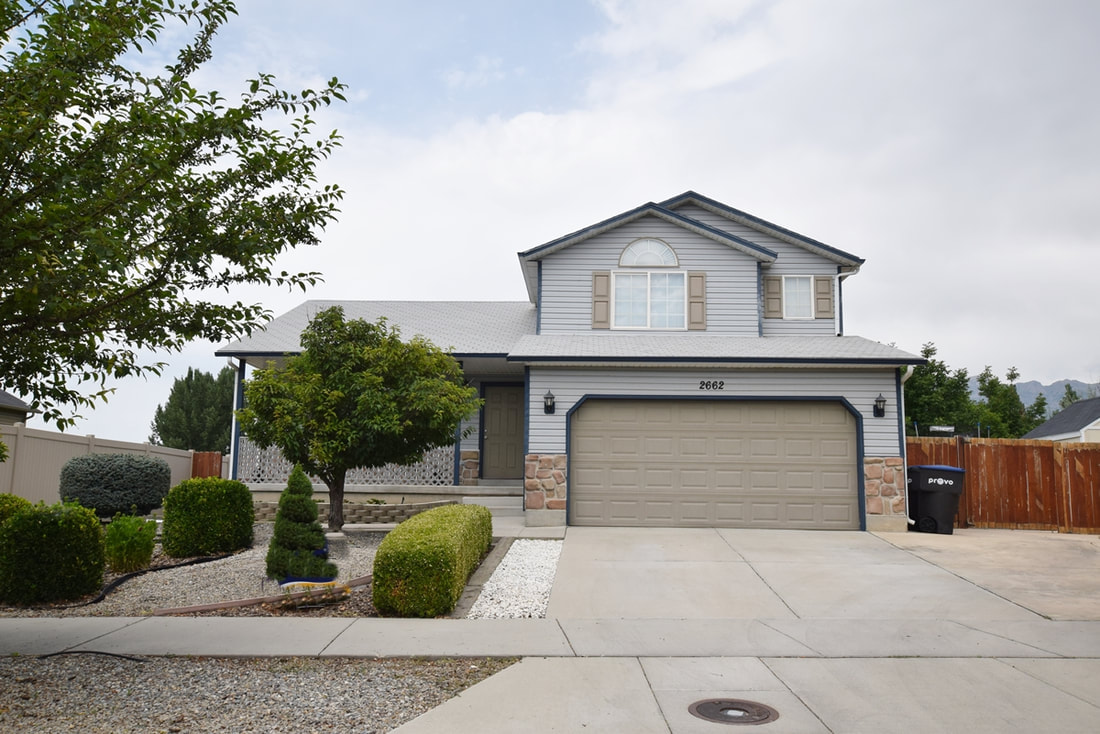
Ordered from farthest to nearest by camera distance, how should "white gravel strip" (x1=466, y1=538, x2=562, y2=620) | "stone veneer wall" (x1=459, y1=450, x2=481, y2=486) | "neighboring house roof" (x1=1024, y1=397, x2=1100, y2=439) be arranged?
"neighboring house roof" (x1=1024, y1=397, x2=1100, y2=439) → "stone veneer wall" (x1=459, y1=450, x2=481, y2=486) → "white gravel strip" (x1=466, y1=538, x2=562, y2=620)

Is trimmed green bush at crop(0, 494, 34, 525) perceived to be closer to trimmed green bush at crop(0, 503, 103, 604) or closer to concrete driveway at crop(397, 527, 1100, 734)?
trimmed green bush at crop(0, 503, 103, 604)

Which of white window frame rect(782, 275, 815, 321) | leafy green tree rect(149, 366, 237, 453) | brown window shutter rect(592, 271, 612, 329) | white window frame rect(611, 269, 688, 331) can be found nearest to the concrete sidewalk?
white window frame rect(611, 269, 688, 331)

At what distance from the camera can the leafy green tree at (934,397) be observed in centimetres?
3378

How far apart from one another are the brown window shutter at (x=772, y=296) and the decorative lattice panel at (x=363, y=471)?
25.5 ft

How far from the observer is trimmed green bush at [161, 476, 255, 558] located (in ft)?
35.6

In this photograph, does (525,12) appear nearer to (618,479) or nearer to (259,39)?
(259,39)

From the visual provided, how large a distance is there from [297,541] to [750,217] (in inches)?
499

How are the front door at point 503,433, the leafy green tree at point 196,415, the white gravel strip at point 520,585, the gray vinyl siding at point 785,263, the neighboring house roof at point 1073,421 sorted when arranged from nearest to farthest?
the white gravel strip at point 520,585, the gray vinyl siding at point 785,263, the front door at point 503,433, the leafy green tree at point 196,415, the neighboring house roof at point 1073,421

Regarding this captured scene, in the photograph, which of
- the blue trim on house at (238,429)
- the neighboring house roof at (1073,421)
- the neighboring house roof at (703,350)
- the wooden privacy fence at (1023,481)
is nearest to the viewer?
the neighboring house roof at (703,350)

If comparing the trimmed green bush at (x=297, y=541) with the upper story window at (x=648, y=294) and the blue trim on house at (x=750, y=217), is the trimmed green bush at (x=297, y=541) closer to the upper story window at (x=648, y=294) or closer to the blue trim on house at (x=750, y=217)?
the upper story window at (x=648, y=294)

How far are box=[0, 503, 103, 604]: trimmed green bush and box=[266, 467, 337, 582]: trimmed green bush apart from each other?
2.10 meters

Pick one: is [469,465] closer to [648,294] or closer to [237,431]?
[237,431]

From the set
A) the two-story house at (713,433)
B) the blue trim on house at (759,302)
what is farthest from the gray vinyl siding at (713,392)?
the blue trim on house at (759,302)

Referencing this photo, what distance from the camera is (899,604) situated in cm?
818
